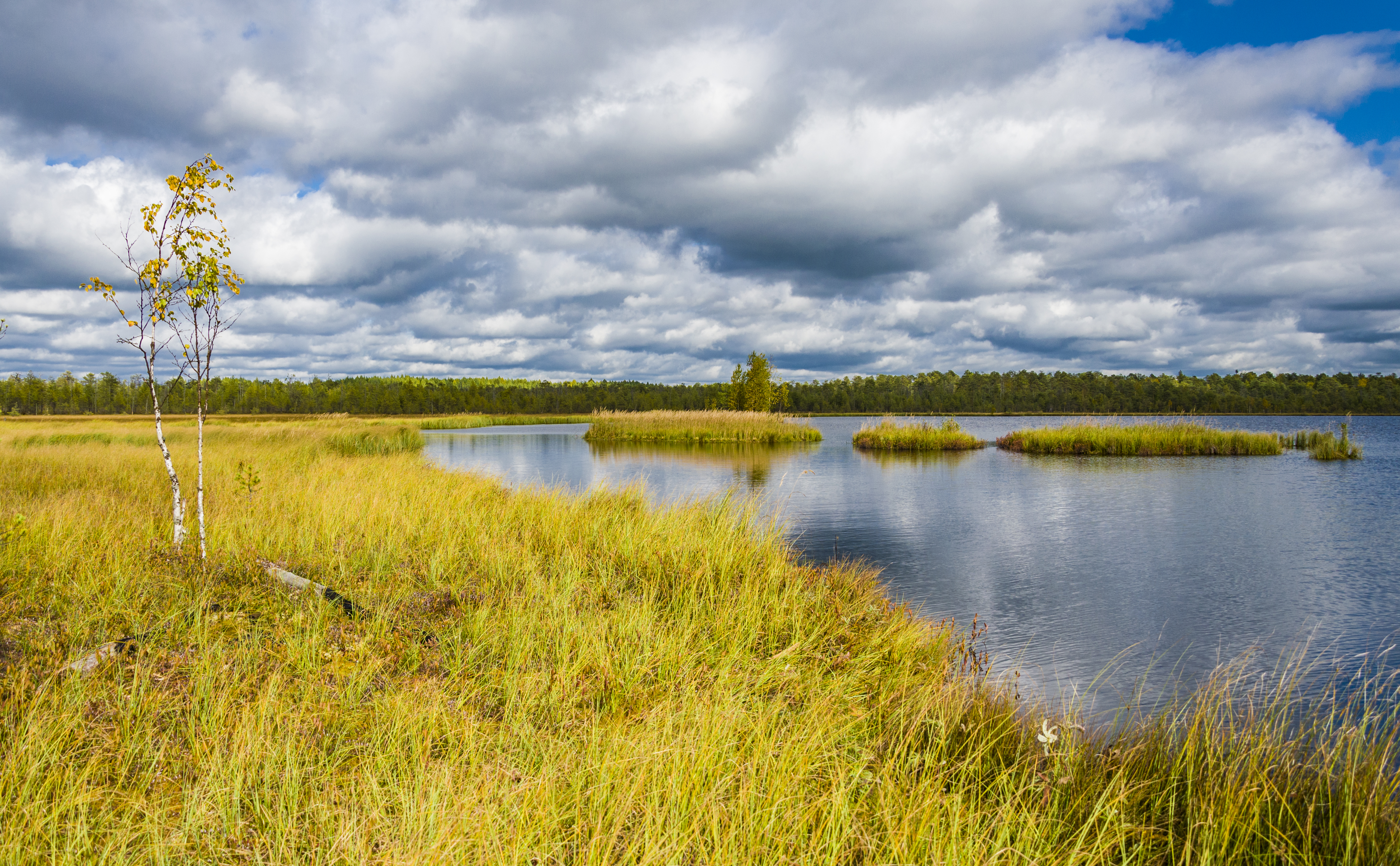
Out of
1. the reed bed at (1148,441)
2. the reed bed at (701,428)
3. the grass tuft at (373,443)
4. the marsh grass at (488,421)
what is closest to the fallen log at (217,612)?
the grass tuft at (373,443)

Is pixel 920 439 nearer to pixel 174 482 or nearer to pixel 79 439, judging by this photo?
pixel 174 482

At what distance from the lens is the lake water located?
6816 mm

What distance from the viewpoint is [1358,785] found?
3270 mm

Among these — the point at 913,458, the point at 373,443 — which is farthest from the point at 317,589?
the point at 913,458

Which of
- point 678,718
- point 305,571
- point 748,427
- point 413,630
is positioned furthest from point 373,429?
point 678,718

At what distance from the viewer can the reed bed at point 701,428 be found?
127ft

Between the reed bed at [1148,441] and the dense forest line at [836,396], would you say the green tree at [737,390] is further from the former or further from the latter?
the reed bed at [1148,441]

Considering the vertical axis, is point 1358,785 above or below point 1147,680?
above

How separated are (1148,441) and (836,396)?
4060 inches

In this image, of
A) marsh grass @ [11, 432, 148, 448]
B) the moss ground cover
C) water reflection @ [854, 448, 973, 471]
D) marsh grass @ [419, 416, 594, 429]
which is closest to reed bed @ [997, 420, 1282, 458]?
water reflection @ [854, 448, 973, 471]

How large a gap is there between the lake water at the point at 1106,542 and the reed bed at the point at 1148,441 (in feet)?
4.33

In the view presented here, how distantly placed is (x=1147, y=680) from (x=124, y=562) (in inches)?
340

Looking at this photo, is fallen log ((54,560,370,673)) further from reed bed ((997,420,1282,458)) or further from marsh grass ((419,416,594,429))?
marsh grass ((419,416,594,429))

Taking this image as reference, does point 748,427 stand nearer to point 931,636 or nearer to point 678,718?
point 931,636
